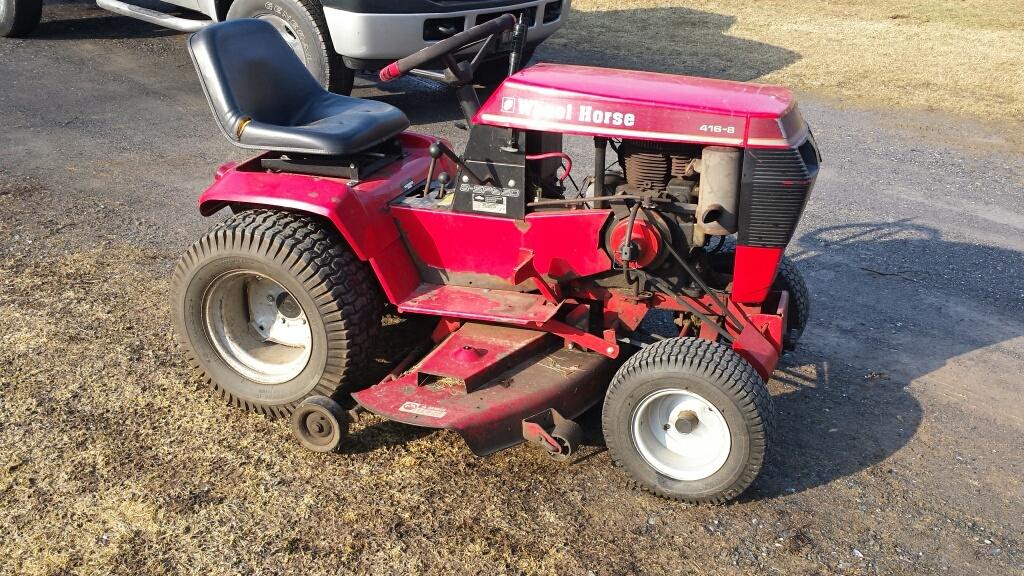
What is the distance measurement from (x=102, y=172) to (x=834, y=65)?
691 centimetres

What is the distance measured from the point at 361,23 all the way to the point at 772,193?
14.0 feet

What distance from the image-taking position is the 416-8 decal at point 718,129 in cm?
335

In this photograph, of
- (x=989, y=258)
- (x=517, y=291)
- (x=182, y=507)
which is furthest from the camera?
(x=989, y=258)

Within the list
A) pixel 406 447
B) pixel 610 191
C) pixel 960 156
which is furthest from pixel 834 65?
pixel 406 447

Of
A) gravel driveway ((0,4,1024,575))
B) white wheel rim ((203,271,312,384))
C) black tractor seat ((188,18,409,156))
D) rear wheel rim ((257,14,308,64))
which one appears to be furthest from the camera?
rear wheel rim ((257,14,308,64))

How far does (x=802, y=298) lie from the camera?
4145 mm

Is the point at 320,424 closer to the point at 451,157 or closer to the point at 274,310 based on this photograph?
the point at 274,310

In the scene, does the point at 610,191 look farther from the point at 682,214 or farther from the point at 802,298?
A: the point at 802,298

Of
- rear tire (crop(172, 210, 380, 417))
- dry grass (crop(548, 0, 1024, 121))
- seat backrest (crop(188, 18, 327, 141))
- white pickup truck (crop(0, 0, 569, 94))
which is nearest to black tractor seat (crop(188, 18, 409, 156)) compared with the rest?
seat backrest (crop(188, 18, 327, 141))

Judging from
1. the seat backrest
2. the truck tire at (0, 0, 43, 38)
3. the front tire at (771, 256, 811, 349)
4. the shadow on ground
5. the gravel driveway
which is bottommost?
the gravel driveway

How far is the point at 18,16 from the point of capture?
920cm

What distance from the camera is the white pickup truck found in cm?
679

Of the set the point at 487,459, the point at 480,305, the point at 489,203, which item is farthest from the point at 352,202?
the point at 487,459

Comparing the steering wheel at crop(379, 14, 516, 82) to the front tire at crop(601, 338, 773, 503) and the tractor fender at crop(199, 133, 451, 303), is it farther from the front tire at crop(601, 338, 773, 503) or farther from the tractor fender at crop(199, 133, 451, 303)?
the front tire at crop(601, 338, 773, 503)
